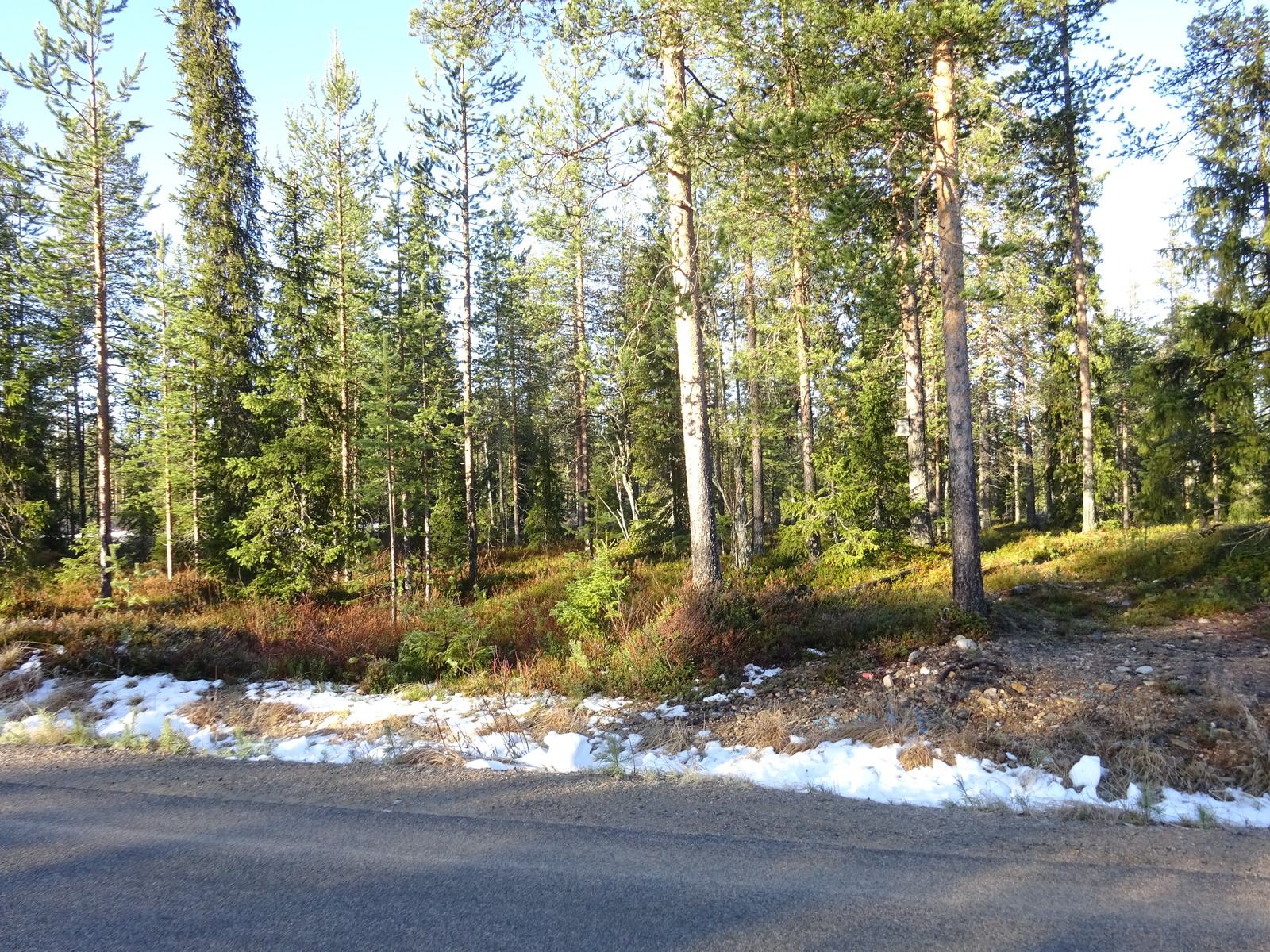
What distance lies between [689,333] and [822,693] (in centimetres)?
622

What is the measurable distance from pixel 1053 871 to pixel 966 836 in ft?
1.88

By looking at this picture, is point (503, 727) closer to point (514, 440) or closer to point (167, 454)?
point (167, 454)

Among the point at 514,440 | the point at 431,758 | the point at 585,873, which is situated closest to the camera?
the point at 585,873

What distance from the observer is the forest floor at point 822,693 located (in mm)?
5848

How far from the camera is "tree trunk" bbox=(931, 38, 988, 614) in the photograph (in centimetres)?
1020

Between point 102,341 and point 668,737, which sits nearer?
point 668,737

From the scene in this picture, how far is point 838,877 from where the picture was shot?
3520 millimetres

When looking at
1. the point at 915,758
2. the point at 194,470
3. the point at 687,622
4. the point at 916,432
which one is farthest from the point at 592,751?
the point at 194,470

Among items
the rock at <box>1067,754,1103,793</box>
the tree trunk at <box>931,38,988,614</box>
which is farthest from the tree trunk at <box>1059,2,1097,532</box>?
the rock at <box>1067,754,1103,793</box>

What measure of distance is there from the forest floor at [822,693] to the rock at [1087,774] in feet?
0.20

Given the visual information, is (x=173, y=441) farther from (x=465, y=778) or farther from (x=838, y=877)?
(x=838, y=877)

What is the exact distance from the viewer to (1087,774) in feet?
18.0

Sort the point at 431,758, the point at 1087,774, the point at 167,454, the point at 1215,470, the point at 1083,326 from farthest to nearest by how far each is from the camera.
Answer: the point at 167,454 → the point at 1083,326 → the point at 1215,470 → the point at 431,758 → the point at 1087,774

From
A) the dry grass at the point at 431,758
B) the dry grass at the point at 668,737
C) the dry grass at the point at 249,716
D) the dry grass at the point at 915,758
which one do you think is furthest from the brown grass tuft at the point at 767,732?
the dry grass at the point at 249,716
